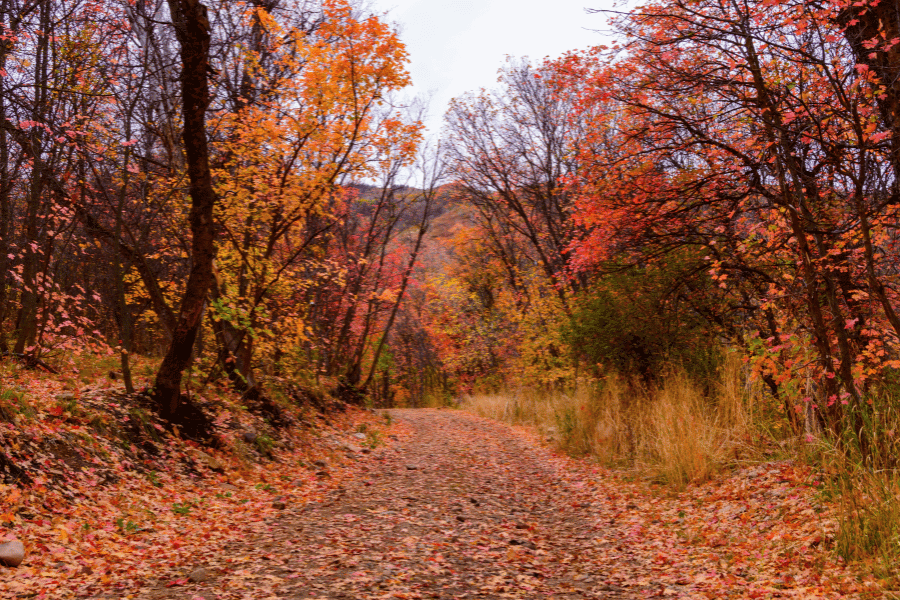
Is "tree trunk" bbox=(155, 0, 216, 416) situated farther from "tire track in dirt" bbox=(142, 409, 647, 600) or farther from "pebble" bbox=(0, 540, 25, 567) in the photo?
"pebble" bbox=(0, 540, 25, 567)

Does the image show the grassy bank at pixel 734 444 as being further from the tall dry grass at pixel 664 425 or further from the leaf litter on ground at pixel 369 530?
the leaf litter on ground at pixel 369 530

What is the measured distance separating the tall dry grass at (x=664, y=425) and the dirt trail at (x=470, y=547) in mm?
702

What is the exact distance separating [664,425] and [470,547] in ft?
12.9

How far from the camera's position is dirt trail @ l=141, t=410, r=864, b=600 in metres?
4.45

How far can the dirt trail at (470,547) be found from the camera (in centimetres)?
445

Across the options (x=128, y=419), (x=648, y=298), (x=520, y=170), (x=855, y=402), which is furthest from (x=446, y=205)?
(x=855, y=402)

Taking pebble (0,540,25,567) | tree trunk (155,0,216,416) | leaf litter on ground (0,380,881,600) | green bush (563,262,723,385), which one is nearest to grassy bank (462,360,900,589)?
leaf litter on ground (0,380,881,600)

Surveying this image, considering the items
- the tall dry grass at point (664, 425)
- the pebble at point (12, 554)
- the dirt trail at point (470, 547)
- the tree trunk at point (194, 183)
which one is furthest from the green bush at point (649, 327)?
the pebble at point (12, 554)

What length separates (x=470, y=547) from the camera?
564cm

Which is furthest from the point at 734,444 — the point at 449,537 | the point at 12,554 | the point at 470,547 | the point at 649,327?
the point at 12,554

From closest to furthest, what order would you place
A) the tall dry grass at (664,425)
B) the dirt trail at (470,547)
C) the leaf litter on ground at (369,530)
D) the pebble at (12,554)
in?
the pebble at (12,554)
the leaf litter on ground at (369,530)
the dirt trail at (470,547)
the tall dry grass at (664,425)

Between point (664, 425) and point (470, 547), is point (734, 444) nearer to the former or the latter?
point (664, 425)

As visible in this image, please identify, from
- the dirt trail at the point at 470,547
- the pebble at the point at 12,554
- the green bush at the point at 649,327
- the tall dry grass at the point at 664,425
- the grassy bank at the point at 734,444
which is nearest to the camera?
the pebble at the point at 12,554

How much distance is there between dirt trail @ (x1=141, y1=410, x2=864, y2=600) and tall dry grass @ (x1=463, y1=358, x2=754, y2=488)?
0.70m
